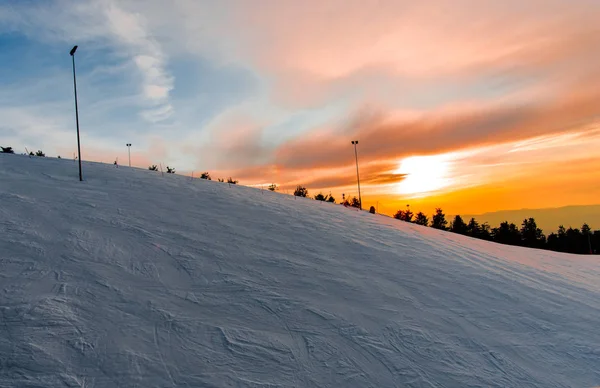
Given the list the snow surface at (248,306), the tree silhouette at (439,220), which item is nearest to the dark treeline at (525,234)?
the tree silhouette at (439,220)

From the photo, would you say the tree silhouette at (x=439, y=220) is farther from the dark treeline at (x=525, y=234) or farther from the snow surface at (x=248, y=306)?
the snow surface at (x=248, y=306)

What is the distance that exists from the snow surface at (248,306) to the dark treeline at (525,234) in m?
66.9

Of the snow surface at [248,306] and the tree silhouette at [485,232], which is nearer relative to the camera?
the snow surface at [248,306]

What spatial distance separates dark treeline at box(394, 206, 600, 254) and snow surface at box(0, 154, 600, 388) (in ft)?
220

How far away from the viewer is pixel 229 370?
16.0 feet

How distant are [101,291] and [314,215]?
884 centimetres

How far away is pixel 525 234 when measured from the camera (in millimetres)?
81250

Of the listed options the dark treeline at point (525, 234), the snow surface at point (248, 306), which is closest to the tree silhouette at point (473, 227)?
the dark treeline at point (525, 234)

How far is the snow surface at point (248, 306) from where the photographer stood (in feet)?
16.2

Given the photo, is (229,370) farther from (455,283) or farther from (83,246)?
(455,283)

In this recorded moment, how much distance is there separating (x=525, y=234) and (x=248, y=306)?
3527 inches

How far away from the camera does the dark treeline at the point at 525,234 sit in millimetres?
77069

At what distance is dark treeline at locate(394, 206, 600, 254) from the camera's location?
253 feet

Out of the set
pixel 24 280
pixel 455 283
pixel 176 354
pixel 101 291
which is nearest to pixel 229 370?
pixel 176 354
